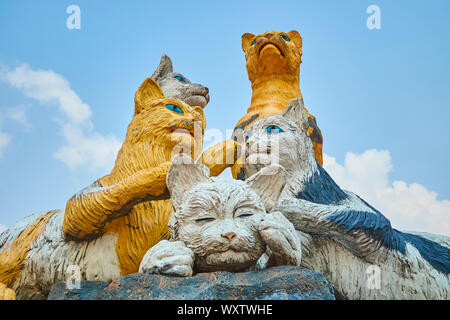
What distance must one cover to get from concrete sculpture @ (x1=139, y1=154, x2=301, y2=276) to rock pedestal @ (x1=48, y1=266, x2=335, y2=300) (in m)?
0.09

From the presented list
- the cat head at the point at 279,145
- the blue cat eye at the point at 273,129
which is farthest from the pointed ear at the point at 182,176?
the blue cat eye at the point at 273,129

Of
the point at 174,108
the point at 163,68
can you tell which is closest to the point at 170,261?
the point at 174,108

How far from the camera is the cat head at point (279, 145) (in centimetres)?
266

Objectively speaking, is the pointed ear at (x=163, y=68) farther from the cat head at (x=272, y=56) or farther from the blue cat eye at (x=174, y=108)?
the blue cat eye at (x=174, y=108)

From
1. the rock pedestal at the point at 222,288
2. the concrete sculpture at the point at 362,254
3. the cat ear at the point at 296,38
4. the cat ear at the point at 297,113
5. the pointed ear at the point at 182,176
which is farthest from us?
the cat ear at the point at 296,38

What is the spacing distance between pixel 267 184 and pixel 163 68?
2524 mm

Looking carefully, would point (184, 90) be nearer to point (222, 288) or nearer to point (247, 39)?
point (247, 39)

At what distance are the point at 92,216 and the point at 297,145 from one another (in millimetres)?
1229

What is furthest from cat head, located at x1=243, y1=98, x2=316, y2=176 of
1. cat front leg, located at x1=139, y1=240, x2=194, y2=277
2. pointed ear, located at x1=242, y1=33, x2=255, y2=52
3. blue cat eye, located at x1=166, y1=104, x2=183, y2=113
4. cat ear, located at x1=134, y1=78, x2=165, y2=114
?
pointed ear, located at x1=242, y1=33, x2=255, y2=52

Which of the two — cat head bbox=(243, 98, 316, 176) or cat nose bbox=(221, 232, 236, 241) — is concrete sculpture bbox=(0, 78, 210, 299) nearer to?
cat head bbox=(243, 98, 316, 176)

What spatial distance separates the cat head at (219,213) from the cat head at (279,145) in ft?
1.98

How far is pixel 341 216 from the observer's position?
2.31 m

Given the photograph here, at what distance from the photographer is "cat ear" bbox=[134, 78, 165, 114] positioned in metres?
3.07
